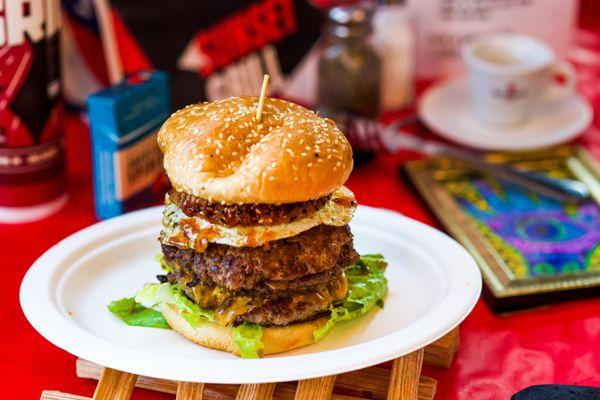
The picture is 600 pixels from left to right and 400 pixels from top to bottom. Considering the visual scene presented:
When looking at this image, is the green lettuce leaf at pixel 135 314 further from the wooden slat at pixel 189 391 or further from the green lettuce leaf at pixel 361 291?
the green lettuce leaf at pixel 361 291

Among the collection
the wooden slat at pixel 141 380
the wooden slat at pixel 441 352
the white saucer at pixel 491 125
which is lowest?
the white saucer at pixel 491 125

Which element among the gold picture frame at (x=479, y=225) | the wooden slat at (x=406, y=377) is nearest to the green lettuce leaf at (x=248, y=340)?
the wooden slat at (x=406, y=377)

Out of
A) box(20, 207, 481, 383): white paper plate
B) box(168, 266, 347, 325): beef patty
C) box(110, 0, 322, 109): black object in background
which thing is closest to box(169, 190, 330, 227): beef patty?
box(168, 266, 347, 325): beef patty

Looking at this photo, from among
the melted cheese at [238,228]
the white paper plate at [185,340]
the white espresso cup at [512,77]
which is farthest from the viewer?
the white espresso cup at [512,77]

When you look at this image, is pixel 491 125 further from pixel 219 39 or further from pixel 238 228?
pixel 238 228

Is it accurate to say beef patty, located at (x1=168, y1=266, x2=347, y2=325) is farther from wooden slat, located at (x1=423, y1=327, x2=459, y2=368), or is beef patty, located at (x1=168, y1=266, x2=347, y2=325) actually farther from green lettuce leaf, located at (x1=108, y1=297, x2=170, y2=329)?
wooden slat, located at (x1=423, y1=327, x2=459, y2=368)

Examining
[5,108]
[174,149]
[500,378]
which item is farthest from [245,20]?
[500,378]
